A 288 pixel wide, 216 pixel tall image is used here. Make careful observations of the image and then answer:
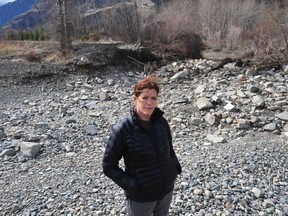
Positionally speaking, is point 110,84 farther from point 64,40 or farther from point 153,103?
point 153,103

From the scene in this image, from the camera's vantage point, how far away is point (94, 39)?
2016 centimetres

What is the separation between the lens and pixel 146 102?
2.15 meters

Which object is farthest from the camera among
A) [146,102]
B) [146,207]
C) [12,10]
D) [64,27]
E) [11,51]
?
[12,10]

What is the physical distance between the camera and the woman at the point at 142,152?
7.11ft

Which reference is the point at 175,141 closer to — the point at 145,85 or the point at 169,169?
the point at 169,169

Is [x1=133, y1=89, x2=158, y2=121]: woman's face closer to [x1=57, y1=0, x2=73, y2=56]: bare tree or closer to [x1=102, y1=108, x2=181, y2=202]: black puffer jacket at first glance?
[x1=102, y1=108, x2=181, y2=202]: black puffer jacket

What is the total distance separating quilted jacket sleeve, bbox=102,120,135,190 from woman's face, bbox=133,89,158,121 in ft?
0.60

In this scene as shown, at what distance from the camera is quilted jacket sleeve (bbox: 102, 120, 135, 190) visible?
2.17 metres

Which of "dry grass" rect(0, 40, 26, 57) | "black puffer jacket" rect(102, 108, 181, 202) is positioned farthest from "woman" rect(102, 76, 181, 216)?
"dry grass" rect(0, 40, 26, 57)

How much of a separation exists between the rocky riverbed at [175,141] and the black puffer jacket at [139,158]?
1439 millimetres

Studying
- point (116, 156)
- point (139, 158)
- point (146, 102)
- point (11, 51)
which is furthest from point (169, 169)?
point (11, 51)

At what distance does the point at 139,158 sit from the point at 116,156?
0.55 ft

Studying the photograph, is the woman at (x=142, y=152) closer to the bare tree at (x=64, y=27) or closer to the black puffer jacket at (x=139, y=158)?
the black puffer jacket at (x=139, y=158)

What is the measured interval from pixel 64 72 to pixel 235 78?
5879mm
